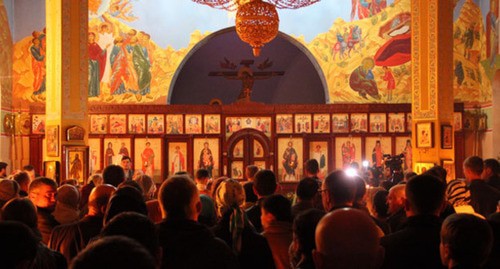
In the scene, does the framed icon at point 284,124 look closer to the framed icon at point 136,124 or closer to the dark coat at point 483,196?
the framed icon at point 136,124

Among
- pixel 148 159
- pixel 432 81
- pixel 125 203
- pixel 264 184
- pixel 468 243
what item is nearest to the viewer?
pixel 468 243

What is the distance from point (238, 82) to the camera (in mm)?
26047

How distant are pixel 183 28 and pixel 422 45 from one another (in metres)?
10.5

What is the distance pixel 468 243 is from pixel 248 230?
76.1 inches

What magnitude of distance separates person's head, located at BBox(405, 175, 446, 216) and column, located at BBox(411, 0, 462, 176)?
1030cm

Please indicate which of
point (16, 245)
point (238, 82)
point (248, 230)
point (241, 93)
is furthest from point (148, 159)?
point (16, 245)

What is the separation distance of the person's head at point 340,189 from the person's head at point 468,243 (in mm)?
1368

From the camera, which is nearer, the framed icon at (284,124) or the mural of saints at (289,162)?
the mural of saints at (289,162)

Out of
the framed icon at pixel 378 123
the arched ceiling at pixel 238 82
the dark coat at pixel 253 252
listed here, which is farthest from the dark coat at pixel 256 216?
the arched ceiling at pixel 238 82

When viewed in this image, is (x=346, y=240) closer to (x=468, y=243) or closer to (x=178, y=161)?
(x=468, y=243)

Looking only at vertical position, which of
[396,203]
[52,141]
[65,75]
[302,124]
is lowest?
[396,203]

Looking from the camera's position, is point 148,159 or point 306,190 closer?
point 306,190

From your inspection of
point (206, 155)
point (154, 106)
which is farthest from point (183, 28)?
point (206, 155)

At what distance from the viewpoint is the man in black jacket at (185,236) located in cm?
364
